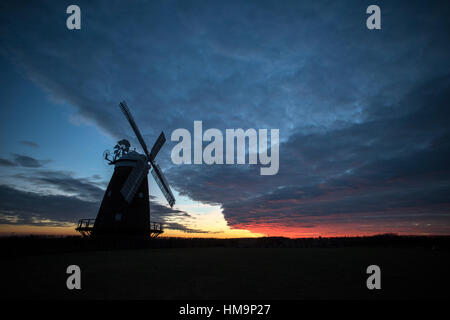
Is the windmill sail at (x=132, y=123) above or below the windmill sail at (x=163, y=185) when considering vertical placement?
above

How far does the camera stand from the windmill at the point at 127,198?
24.3 meters

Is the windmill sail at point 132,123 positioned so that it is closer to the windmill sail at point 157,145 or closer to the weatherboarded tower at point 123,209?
the windmill sail at point 157,145

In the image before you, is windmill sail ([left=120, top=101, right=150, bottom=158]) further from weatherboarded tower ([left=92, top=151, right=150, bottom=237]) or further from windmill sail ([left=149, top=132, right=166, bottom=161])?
weatherboarded tower ([left=92, top=151, right=150, bottom=237])

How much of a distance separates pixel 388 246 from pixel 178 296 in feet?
142

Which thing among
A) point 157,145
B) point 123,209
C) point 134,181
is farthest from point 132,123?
point 123,209

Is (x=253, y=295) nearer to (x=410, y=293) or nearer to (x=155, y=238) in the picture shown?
(x=410, y=293)

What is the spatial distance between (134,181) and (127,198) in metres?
2.04

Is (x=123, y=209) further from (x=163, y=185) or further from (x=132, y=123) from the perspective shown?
(x=132, y=123)

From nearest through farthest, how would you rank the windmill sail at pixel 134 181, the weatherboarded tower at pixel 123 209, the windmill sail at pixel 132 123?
the weatherboarded tower at pixel 123 209 → the windmill sail at pixel 134 181 → the windmill sail at pixel 132 123

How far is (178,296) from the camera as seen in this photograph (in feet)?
24.5

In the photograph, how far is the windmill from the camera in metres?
24.3

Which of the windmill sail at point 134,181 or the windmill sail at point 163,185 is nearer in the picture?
the windmill sail at point 134,181

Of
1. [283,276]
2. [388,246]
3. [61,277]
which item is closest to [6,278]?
[61,277]

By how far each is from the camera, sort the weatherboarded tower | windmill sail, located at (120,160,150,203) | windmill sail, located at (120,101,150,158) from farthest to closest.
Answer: windmill sail, located at (120,101,150,158), windmill sail, located at (120,160,150,203), the weatherboarded tower
